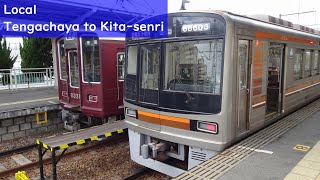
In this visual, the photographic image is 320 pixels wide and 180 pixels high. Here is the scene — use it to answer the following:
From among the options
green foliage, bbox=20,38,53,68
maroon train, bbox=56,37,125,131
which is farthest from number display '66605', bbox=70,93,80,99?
green foliage, bbox=20,38,53,68

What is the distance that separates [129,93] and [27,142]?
14.8ft

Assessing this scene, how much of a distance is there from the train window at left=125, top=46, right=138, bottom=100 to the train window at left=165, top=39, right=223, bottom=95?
2.60ft

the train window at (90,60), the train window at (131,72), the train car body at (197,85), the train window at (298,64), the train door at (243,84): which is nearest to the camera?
the train car body at (197,85)

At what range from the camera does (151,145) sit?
16.3 feet

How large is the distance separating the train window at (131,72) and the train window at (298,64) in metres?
3.65

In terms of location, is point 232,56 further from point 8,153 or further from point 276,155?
point 8,153

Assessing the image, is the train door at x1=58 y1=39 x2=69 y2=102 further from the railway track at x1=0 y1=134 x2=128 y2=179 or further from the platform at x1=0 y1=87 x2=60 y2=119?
the railway track at x1=0 y1=134 x2=128 y2=179

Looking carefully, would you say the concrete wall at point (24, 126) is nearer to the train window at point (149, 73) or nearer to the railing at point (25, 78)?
the railing at point (25, 78)

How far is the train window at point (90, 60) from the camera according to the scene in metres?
7.83

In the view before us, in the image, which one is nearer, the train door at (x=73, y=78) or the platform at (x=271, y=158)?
the platform at (x=271, y=158)

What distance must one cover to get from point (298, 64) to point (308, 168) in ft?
12.2

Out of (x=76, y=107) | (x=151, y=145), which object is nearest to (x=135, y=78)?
(x=151, y=145)

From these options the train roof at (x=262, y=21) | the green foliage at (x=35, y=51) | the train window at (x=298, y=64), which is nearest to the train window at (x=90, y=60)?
the train roof at (x=262, y=21)

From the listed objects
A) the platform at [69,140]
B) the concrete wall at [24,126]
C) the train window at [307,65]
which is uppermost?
the train window at [307,65]
